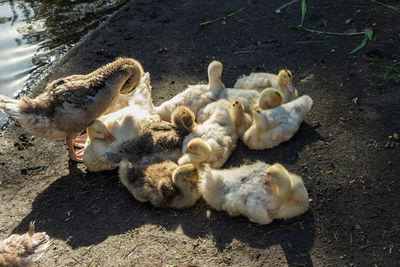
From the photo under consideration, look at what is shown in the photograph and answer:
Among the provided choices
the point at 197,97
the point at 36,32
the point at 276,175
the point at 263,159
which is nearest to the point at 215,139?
the point at 263,159

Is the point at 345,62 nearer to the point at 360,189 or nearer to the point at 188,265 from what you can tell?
the point at 360,189

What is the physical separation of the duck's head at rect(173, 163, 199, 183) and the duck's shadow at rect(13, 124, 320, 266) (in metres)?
0.37

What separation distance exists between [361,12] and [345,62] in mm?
1535

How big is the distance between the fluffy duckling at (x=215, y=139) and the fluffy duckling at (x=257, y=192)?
344 millimetres

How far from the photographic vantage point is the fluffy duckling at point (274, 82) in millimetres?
5113

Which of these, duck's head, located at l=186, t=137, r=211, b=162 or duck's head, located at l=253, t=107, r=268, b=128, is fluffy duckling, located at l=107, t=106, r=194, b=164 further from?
duck's head, located at l=253, t=107, r=268, b=128

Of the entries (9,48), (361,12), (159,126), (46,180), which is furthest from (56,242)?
(361,12)

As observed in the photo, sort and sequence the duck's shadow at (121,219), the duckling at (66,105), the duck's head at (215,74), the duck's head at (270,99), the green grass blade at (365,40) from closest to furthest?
the duck's shadow at (121,219), the duckling at (66,105), the duck's head at (270,99), the duck's head at (215,74), the green grass blade at (365,40)

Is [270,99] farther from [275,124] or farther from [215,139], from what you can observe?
[215,139]

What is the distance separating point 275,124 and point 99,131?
6.95 ft

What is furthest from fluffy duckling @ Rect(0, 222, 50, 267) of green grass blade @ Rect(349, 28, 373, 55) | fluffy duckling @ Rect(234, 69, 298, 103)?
green grass blade @ Rect(349, 28, 373, 55)

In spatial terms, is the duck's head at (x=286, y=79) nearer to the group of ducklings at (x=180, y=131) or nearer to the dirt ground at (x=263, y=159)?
the group of ducklings at (x=180, y=131)

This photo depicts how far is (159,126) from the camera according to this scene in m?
4.85

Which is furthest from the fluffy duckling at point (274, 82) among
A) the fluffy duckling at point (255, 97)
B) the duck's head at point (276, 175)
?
the duck's head at point (276, 175)
